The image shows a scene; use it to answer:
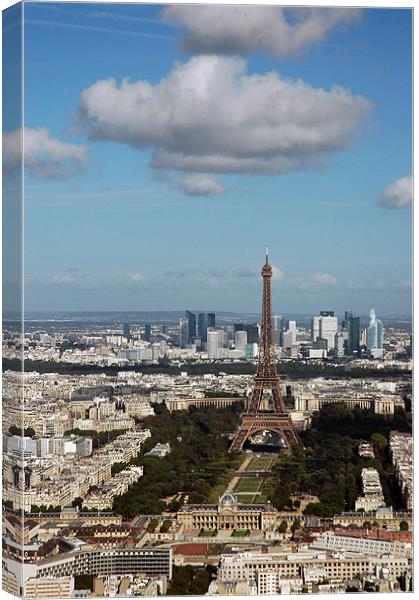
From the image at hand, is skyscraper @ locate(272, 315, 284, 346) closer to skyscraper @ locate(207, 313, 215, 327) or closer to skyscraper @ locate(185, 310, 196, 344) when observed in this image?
skyscraper @ locate(207, 313, 215, 327)

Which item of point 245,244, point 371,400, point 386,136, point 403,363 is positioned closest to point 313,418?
point 371,400

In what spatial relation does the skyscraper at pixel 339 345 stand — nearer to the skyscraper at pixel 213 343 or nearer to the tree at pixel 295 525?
the skyscraper at pixel 213 343

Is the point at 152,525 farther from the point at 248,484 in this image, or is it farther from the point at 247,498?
the point at 248,484

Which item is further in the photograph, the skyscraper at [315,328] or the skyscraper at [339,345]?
the skyscraper at [339,345]

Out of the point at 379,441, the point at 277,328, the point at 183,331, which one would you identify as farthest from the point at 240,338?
the point at 379,441

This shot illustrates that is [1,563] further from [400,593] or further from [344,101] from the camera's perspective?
[344,101]

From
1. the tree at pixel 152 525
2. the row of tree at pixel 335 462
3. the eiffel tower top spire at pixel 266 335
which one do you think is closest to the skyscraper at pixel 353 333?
the row of tree at pixel 335 462
